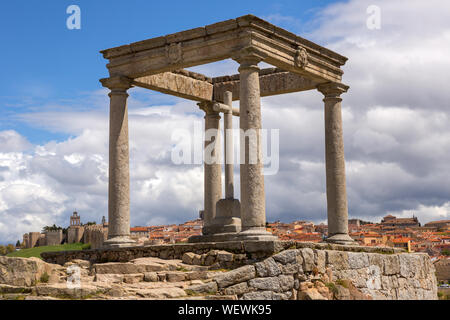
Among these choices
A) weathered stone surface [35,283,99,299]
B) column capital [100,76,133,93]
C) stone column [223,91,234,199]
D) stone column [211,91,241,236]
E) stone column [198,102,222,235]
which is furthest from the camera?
stone column [198,102,222,235]

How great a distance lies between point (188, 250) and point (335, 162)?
24.3 ft

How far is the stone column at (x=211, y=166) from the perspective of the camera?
2641 centimetres

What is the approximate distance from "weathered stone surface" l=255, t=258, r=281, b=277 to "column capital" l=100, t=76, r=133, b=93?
8.71 m

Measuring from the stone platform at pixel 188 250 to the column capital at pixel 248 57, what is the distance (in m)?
5.24

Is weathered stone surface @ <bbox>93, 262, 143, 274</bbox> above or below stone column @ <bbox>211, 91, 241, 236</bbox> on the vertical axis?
below

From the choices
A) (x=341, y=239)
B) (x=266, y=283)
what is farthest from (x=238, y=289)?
(x=341, y=239)

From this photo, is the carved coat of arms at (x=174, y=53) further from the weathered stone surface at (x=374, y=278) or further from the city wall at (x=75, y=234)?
the city wall at (x=75, y=234)

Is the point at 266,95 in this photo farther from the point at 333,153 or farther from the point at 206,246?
the point at 206,246

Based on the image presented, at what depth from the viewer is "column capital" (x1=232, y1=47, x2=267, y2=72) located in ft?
66.6

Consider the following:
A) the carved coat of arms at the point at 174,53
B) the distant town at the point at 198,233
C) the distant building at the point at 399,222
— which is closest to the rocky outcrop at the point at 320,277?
the carved coat of arms at the point at 174,53

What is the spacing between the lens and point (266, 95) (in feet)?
86.5

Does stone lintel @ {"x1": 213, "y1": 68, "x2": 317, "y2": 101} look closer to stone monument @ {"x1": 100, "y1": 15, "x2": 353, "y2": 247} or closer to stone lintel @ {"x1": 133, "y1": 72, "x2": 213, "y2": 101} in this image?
stone monument @ {"x1": 100, "y1": 15, "x2": 353, "y2": 247}

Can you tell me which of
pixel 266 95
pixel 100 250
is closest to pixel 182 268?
pixel 100 250

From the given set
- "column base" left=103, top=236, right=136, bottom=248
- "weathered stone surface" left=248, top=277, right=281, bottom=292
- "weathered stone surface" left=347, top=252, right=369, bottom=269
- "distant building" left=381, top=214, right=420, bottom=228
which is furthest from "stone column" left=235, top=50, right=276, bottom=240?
"distant building" left=381, top=214, right=420, bottom=228
